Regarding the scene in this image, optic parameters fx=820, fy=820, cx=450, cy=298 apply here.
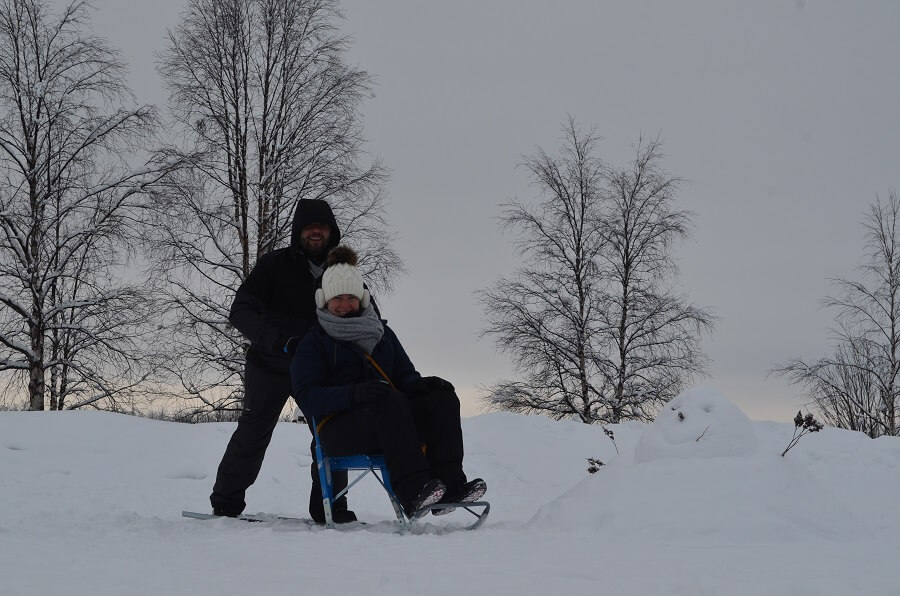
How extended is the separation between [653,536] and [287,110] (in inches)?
461

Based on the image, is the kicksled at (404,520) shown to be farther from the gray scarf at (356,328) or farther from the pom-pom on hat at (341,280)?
the pom-pom on hat at (341,280)

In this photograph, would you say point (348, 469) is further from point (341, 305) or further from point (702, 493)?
point (702, 493)

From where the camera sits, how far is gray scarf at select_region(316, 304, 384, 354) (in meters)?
4.68

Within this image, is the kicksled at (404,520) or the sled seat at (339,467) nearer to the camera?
the kicksled at (404,520)

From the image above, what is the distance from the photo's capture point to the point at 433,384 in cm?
457

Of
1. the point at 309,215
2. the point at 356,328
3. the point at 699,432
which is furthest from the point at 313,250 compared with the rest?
the point at 699,432

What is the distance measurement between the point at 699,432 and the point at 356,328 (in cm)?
199

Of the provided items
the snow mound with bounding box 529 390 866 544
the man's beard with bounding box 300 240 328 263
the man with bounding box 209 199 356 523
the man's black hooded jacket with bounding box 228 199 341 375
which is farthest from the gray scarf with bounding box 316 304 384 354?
the snow mound with bounding box 529 390 866 544

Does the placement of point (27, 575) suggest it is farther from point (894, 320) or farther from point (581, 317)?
point (894, 320)

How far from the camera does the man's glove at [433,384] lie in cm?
457

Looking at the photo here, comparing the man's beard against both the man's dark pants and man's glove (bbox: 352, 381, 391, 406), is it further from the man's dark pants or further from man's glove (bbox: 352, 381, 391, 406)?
man's glove (bbox: 352, 381, 391, 406)

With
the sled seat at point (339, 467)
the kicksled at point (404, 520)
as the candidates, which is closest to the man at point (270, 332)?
the kicksled at point (404, 520)

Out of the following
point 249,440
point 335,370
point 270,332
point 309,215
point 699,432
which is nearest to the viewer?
point 699,432

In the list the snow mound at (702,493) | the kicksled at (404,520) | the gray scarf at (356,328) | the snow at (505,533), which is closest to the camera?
the snow at (505,533)
